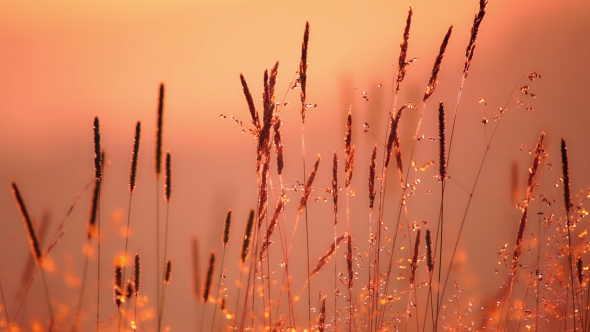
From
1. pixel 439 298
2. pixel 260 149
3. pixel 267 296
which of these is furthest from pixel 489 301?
pixel 260 149

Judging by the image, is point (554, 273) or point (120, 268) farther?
point (554, 273)

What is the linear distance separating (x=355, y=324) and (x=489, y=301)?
51 cm

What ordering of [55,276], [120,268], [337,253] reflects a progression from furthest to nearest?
[337,253], [55,276], [120,268]

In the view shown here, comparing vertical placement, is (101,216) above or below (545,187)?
below

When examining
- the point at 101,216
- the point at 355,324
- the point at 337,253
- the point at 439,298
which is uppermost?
the point at 101,216

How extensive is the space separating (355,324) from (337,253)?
0.27m

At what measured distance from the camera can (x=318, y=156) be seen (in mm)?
1707

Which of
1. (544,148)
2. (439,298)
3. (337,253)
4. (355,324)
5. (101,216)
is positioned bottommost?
(355,324)

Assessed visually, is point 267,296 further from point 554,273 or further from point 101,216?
point 554,273

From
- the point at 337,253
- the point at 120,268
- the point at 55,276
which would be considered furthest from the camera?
the point at 337,253

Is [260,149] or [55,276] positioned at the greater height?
[260,149]

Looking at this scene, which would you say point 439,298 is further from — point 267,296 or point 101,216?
point 101,216

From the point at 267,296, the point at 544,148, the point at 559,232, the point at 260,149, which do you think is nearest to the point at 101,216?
the point at 260,149

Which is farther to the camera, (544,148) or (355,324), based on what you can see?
(355,324)
